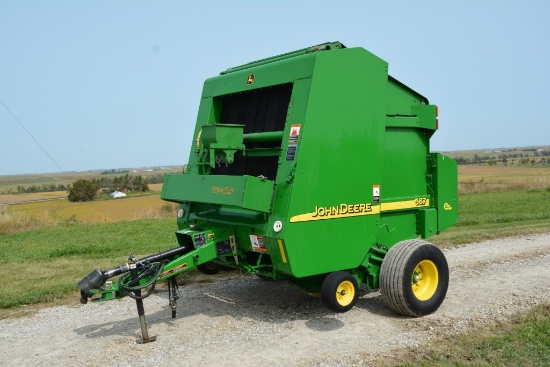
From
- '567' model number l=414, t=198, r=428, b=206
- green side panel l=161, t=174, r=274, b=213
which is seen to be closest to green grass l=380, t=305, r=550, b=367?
'567' model number l=414, t=198, r=428, b=206

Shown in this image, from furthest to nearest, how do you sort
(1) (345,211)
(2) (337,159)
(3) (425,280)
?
(3) (425,280) → (1) (345,211) → (2) (337,159)

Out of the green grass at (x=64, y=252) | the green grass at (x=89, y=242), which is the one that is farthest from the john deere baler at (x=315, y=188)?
the green grass at (x=89, y=242)

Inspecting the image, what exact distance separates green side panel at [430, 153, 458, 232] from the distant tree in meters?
27.4

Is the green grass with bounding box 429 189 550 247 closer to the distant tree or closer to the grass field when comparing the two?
the grass field

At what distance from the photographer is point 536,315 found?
6262 millimetres

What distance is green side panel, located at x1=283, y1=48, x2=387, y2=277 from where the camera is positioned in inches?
222

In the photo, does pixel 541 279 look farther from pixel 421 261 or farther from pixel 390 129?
pixel 390 129

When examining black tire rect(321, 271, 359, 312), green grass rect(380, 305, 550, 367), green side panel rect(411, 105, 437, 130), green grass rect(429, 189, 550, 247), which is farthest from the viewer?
green grass rect(429, 189, 550, 247)

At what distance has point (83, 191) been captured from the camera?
31531 mm

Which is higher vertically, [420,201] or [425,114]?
[425,114]

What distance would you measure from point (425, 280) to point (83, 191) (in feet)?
93.1

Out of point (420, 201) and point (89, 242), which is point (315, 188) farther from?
point (89, 242)

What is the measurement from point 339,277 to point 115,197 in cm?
2906

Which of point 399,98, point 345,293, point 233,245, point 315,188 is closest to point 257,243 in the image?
point 233,245
